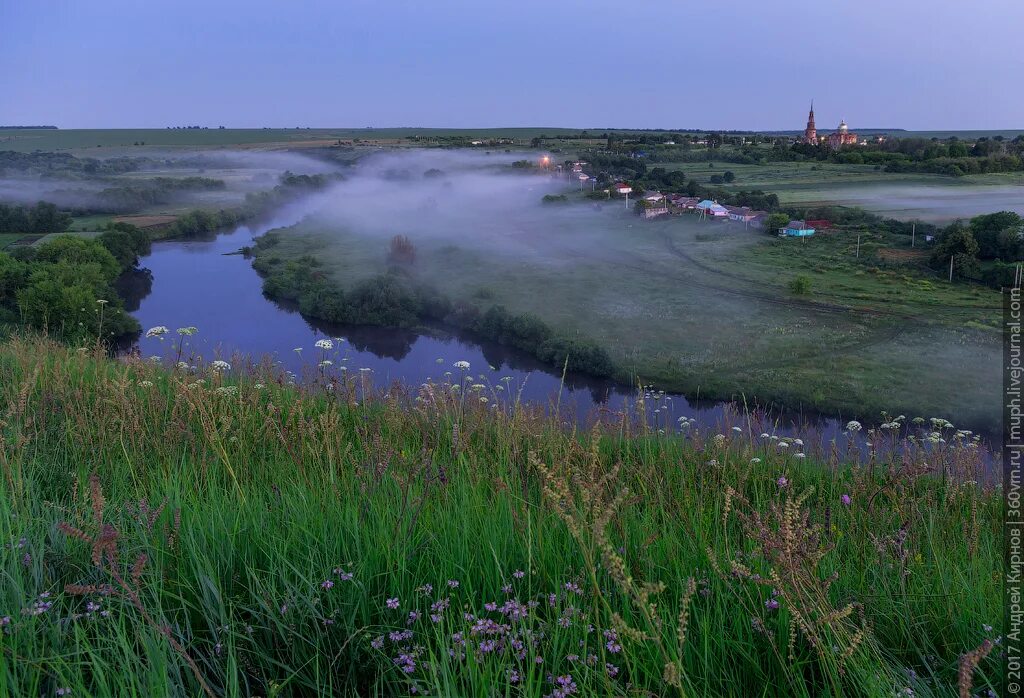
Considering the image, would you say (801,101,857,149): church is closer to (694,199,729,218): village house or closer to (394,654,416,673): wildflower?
(694,199,729,218): village house

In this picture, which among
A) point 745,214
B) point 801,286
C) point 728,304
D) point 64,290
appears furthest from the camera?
point 745,214

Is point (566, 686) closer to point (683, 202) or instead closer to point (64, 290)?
point (64, 290)

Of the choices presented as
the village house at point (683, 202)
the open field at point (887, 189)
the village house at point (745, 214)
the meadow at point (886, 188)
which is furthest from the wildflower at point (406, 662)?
the village house at point (683, 202)

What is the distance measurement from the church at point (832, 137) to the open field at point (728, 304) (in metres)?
14.5

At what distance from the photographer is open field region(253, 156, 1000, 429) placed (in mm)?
17234

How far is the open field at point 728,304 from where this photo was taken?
17.2m

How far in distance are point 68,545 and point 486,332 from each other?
2103 centimetres

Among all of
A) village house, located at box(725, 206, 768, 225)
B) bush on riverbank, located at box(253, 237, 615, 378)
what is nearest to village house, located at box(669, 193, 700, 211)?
village house, located at box(725, 206, 768, 225)

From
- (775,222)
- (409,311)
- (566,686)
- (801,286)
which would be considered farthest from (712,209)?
(566,686)

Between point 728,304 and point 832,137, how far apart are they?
28612 millimetres

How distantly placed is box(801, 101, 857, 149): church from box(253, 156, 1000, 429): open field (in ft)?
47.4

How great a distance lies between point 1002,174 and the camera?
86.8ft

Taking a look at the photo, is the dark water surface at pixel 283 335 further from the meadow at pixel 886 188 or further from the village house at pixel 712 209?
the village house at pixel 712 209

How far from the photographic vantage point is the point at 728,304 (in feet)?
81.1
